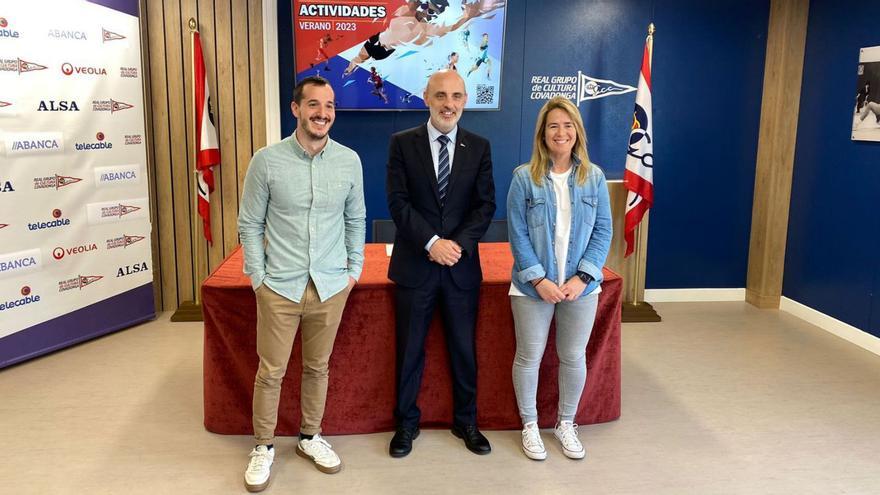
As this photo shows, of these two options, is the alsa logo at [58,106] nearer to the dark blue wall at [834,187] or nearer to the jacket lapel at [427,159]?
the jacket lapel at [427,159]

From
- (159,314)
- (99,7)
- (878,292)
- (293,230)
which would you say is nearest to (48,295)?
(159,314)

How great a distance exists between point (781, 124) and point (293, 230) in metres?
4.40

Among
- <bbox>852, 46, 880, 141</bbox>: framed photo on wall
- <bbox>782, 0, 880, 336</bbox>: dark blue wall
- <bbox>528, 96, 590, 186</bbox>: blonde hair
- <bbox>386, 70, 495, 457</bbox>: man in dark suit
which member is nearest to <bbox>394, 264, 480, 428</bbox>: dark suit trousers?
<bbox>386, 70, 495, 457</bbox>: man in dark suit

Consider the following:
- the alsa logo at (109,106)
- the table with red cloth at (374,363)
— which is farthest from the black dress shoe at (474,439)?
the alsa logo at (109,106)

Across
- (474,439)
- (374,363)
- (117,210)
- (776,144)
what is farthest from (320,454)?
(776,144)

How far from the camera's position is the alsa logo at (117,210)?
458 centimetres

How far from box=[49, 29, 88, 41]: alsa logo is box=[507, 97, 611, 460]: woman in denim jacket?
10.3ft

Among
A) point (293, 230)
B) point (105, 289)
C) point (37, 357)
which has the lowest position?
point (37, 357)

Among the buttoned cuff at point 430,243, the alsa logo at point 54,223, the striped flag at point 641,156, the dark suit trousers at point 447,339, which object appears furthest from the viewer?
the striped flag at point 641,156

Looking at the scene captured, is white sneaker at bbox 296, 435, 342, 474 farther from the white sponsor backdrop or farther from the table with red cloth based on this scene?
the white sponsor backdrop

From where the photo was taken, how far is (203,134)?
4934 mm

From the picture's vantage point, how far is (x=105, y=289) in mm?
4637

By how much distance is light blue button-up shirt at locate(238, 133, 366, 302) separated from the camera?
259cm

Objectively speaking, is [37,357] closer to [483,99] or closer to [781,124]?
[483,99]
